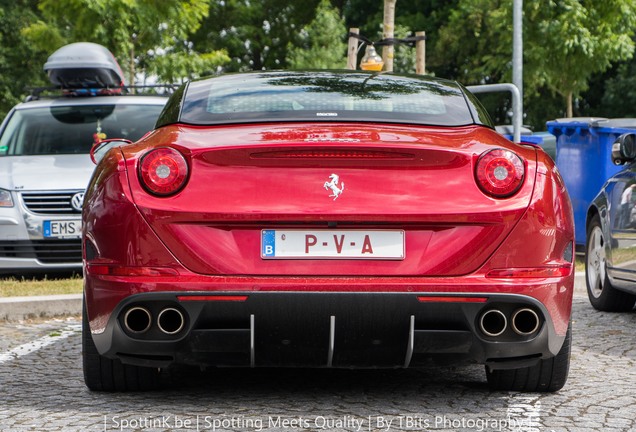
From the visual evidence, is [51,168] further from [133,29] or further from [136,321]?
[133,29]

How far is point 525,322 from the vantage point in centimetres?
501

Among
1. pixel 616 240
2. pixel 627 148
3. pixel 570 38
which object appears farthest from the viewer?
pixel 570 38

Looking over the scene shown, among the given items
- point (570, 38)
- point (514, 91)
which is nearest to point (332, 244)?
point (514, 91)

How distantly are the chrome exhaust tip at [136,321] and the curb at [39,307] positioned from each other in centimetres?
383

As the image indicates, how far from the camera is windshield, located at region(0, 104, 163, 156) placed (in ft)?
38.3

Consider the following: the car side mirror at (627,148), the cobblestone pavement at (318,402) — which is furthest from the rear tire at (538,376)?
the car side mirror at (627,148)

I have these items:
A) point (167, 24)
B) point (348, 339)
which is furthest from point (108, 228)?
point (167, 24)

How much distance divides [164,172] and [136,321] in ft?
1.98

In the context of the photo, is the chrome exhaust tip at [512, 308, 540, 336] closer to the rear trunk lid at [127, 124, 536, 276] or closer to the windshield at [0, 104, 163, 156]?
the rear trunk lid at [127, 124, 536, 276]

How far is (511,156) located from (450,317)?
0.70m

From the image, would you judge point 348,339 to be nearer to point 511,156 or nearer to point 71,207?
point 511,156

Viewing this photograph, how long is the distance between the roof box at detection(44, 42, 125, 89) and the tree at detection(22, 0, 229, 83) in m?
9.48

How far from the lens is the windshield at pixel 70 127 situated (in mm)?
11680

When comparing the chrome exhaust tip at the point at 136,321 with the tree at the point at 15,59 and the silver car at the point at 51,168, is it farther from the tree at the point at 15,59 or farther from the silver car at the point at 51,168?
the tree at the point at 15,59
